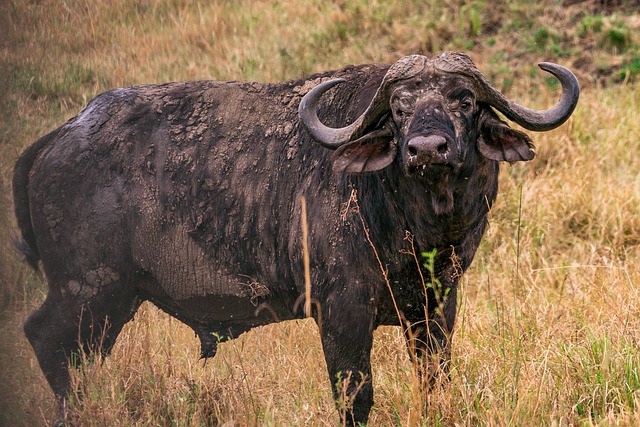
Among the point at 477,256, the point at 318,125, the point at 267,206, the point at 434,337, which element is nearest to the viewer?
the point at 318,125

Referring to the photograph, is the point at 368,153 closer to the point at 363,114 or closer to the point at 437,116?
the point at 363,114

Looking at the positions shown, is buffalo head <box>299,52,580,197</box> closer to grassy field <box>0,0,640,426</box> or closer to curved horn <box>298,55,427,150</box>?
curved horn <box>298,55,427,150</box>

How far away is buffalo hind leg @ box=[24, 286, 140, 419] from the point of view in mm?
4926

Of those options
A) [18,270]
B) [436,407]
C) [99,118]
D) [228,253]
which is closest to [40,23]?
[18,270]

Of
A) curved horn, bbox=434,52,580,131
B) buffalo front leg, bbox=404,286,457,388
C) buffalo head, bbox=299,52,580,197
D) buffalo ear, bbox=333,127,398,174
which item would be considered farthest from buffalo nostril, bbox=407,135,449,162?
buffalo front leg, bbox=404,286,457,388

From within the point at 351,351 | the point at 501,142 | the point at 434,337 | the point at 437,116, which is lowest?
the point at 434,337

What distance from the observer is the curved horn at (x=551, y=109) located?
4.09 metres

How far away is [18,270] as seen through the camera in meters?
6.34

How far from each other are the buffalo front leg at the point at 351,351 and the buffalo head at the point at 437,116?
719 millimetres

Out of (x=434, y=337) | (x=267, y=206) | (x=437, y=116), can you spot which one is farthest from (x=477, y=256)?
(x=437, y=116)

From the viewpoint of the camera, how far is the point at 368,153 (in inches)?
164

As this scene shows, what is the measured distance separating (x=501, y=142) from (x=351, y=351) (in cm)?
121

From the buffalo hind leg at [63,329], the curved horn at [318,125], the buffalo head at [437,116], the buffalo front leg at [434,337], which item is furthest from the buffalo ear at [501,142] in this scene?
the buffalo hind leg at [63,329]

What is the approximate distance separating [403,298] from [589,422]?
1.03m
